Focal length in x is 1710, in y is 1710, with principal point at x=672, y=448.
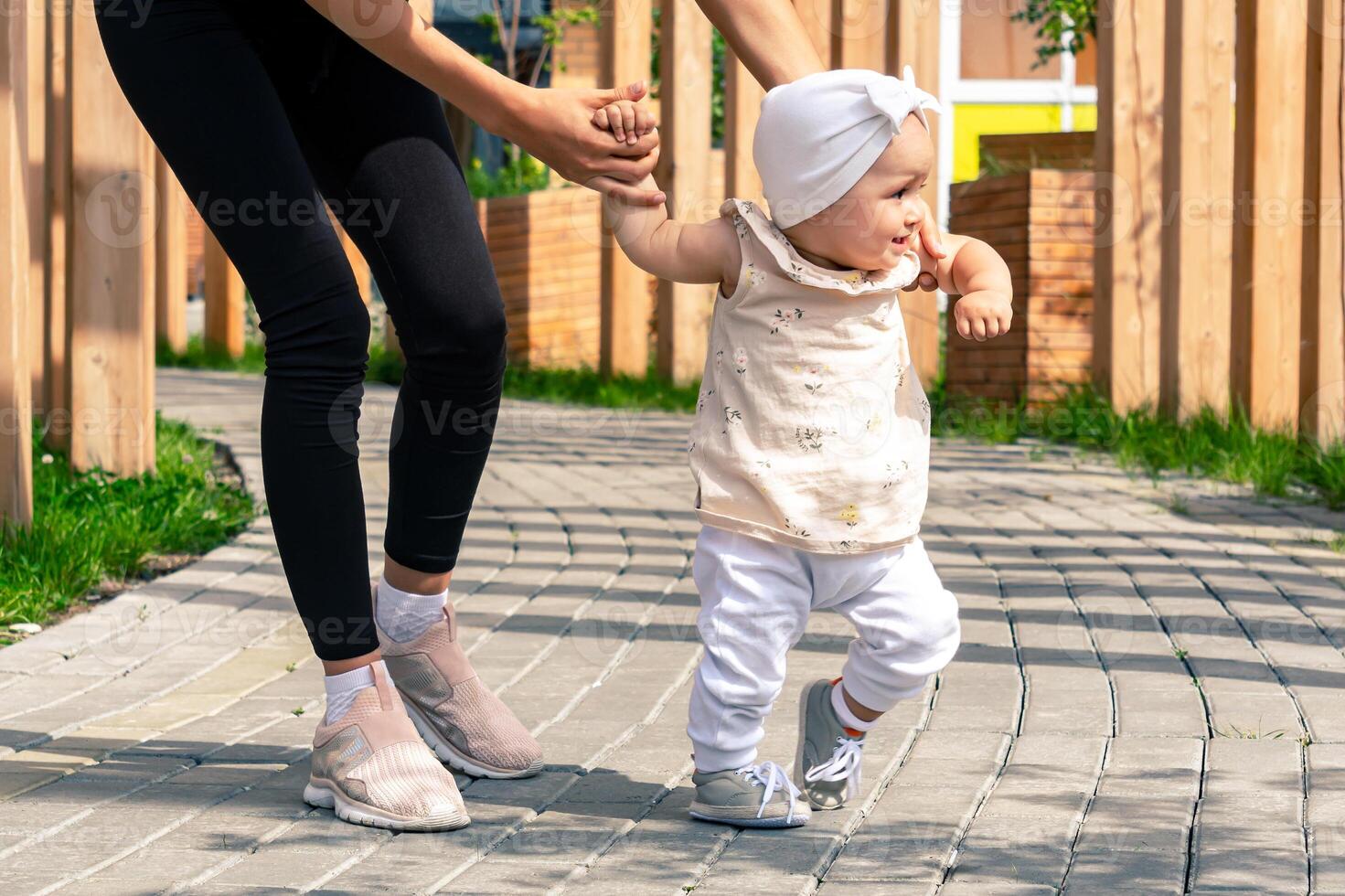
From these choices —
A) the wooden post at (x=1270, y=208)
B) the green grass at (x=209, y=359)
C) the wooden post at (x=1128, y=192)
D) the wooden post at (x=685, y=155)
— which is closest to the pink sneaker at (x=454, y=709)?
the wooden post at (x=1270, y=208)

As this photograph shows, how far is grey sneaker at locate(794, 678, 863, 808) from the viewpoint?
2600mm

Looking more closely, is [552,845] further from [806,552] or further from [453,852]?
[806,552]

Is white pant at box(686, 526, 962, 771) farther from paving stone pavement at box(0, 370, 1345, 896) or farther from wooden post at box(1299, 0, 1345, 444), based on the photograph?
wooden post at box(1299, 0, 1345, 444)

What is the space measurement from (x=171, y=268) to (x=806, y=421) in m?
9.73

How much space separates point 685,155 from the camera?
8.95 m

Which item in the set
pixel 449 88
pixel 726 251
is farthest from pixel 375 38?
pixel 726 251

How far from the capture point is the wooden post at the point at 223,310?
462 inches

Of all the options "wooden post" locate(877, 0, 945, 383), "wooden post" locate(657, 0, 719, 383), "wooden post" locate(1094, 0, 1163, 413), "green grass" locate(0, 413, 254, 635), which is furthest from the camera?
"wooden post" locate(657, 0, 719, 383)

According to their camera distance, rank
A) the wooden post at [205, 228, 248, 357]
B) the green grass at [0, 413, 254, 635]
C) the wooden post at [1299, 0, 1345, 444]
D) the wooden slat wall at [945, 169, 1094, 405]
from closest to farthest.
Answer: the green grass at [0, 413, 254, 635]
the wooden post at [1299, 0, 1345, 444]
the wooden slat wall at [945, 169, 1094, 405]
the wooden post at [205, 228, 248, 357]

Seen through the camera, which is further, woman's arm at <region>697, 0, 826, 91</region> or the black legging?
woman's arm at <region>697, 0, 826, 91</region>

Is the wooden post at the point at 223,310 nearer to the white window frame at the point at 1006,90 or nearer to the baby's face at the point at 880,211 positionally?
the white window frame at the point at 1006,90

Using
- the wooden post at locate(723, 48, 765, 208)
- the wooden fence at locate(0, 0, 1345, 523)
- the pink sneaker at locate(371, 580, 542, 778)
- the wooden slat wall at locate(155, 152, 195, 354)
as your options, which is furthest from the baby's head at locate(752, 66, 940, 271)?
the wooden slat wall at locate(155, 152, 195, 354)

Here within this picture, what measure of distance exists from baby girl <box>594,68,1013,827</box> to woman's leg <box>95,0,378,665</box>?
1.50 feet

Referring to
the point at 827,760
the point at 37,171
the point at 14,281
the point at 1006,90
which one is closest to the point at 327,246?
the point at 827,760
